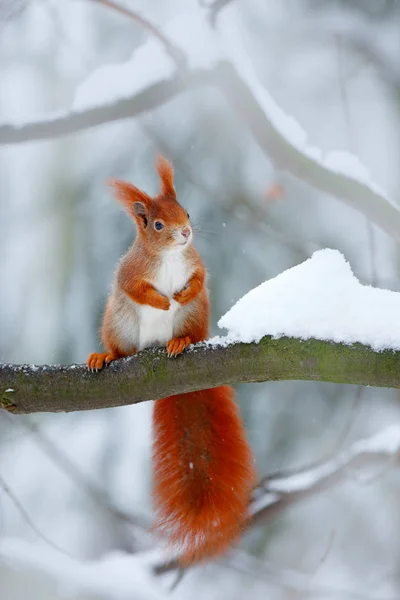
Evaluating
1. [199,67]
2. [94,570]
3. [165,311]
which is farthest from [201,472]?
[199,67]

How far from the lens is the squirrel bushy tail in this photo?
2141 millimetres

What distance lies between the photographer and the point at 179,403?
2.39 m

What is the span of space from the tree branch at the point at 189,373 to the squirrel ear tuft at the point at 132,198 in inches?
22.9

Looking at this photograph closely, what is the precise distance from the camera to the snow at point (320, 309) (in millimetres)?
1622

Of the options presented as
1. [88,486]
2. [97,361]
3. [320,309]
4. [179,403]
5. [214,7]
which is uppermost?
[214,7]

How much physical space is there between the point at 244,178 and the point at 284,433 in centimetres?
137

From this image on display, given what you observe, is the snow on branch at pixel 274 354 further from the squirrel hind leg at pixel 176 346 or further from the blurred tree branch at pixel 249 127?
the blurred tree branch at pixel 249 127

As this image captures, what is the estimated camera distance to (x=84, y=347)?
3.64 m

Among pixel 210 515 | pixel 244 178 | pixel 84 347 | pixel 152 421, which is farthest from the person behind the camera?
pixel 244 178

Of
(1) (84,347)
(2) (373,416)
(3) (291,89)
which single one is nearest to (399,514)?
(2) (373,416)

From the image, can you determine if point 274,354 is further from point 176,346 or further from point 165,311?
point 165,311

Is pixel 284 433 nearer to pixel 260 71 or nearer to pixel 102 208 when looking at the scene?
pixel 102 208

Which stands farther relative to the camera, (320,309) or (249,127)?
(249,127)

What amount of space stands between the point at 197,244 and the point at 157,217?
5.29 ft
